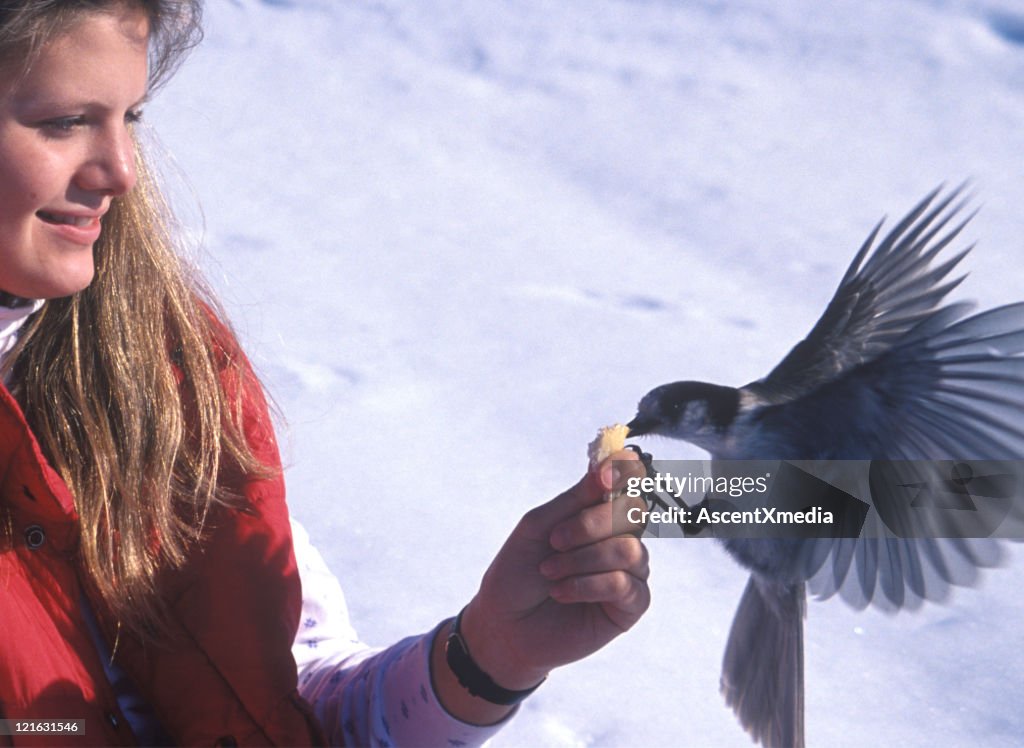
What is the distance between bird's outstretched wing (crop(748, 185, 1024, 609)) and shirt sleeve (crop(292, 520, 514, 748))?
390 millimetres

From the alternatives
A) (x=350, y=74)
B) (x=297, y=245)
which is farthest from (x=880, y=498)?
(x=350, y=74)

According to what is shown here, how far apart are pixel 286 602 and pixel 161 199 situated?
438 mm

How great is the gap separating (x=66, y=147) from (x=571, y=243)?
158 cm

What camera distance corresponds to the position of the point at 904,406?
79cm

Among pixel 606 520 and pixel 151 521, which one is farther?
→ pixel 151 521

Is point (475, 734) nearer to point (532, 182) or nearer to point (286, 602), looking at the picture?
point (286, 602)

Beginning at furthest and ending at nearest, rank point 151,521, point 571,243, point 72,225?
point 571,243
point 151,521
point 72,225

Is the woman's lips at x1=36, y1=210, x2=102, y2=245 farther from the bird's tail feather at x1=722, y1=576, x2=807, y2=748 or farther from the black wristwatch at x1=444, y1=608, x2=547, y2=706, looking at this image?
the bird's tail feather at x1=722, y1=576, x2=807, y2=748

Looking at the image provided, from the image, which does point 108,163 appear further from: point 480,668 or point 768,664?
point 768,664

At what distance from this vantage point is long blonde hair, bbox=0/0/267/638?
1010 mm

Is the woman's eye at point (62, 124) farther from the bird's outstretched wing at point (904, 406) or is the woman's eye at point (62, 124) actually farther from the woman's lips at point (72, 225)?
the bird's outstretched wing at point (904, 406)

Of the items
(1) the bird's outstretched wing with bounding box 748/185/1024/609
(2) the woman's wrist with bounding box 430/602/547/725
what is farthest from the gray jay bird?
(2) the woman's wrist with bounding box 430/602/547/725

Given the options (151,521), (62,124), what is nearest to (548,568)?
(151,521)

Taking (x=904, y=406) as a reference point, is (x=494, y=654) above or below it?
below
